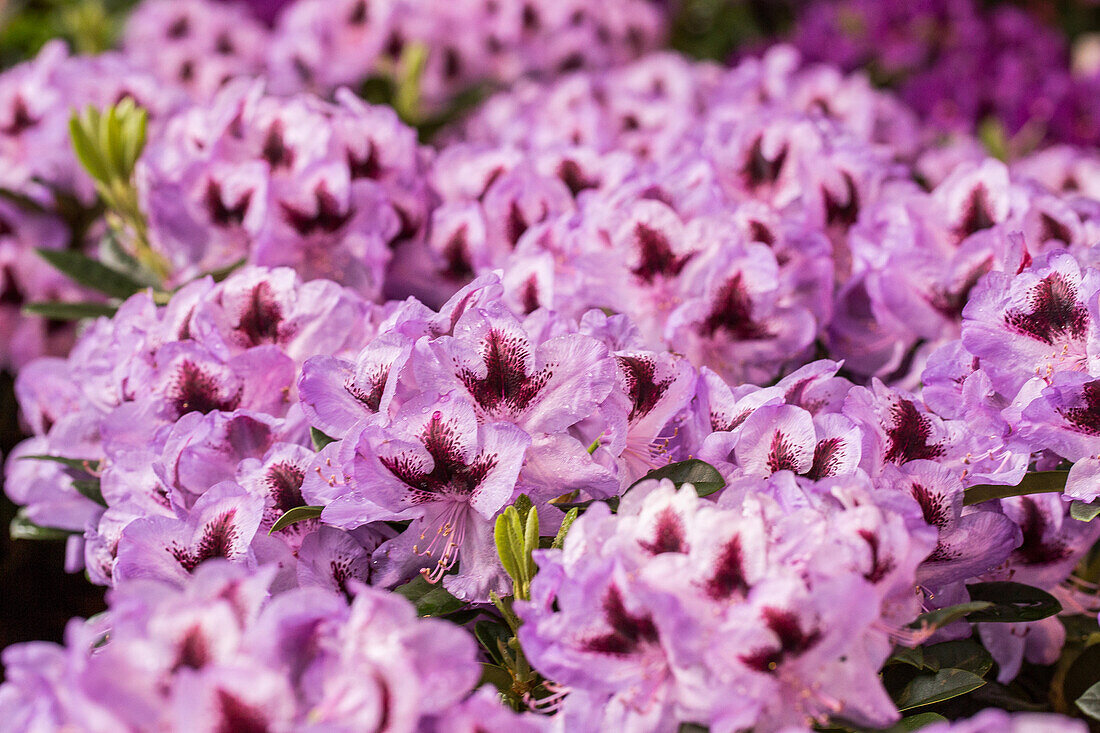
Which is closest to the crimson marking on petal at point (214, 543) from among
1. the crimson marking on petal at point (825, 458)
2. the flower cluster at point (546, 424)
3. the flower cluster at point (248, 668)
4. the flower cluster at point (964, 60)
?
the flower cluster at point (546, 424)

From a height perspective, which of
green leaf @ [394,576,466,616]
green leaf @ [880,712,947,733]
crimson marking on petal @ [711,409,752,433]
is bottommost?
green leaf @ [880,712,947,733]

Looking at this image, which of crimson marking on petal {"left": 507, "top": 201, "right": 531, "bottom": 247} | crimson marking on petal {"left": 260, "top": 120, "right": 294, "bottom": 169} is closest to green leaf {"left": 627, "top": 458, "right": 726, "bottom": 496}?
crimson marking on petal {"left": 507, "top": 201, "right": 531, "bottom": 247}

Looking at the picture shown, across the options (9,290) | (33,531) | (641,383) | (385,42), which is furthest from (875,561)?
(385,42)

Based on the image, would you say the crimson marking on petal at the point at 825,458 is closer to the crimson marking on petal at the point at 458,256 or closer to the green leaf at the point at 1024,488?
the green leaf at the point at 1024,488

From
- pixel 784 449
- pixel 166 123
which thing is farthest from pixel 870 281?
pixel 166 123

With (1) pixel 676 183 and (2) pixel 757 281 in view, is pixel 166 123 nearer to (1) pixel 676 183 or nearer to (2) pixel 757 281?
(1) pixel 676 183

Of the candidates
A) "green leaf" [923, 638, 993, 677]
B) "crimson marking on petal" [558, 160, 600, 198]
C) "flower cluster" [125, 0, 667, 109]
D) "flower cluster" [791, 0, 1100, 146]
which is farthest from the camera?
"flower cluster" [791, 0, 1100, 146]

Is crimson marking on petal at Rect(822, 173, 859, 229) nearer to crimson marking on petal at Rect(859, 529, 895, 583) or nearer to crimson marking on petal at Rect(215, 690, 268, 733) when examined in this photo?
crimson marking on petal at Rect(859, 529, 895, 583)
